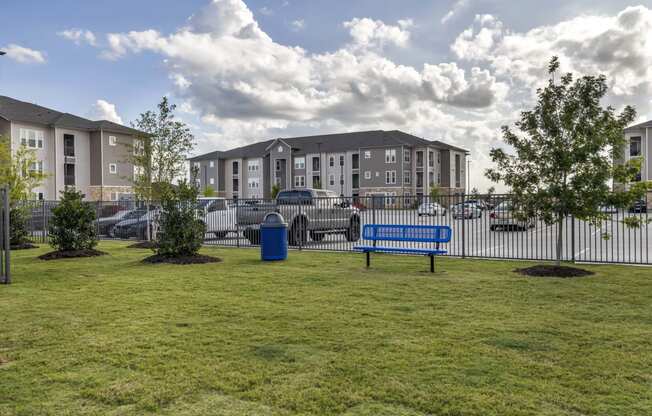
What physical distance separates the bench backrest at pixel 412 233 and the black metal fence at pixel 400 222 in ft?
6.53

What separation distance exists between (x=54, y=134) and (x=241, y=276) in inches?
2077

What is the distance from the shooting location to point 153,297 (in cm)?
855

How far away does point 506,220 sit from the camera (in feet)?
46.1

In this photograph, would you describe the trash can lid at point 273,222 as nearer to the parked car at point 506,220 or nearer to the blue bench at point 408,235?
the blue bench at point 408,235

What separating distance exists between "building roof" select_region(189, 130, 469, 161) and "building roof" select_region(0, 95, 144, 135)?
29.3 m

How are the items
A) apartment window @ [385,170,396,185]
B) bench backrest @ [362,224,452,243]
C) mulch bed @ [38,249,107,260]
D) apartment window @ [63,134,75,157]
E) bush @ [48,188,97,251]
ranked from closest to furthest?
bench backrest @ [362,224,452,243] < mulch bed @ [38,249,107,260] < bush @ [48,188,97,251] < apartment window @ [63,134,75,157] < apartment window @ [385,170,396,185]

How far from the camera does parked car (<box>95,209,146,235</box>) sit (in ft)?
71.7

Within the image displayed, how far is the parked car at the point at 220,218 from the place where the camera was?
1960 centimetres

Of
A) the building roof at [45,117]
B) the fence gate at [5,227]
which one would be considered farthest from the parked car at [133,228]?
the building roof at [45,117]

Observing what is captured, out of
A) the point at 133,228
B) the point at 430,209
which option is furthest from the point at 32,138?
the point at 430,209

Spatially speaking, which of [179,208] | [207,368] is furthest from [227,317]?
[179,208]

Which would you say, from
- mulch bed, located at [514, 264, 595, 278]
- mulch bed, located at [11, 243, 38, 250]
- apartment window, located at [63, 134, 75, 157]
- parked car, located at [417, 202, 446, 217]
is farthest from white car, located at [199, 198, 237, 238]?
apartment window, located at [63, 134, 75, 157]

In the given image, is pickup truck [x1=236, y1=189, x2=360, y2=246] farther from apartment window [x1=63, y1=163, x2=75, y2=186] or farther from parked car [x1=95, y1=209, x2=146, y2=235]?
apartment window [x1=63, y1=163, x2=75, y2=186]

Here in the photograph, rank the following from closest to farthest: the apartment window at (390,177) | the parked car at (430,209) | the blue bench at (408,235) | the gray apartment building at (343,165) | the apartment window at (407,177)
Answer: the blue bench at (408,235) < the parked car at (430,209) < the apartment window at (407,177) < the apartment window at (390,177) < the gray apartment building at (343,165)
